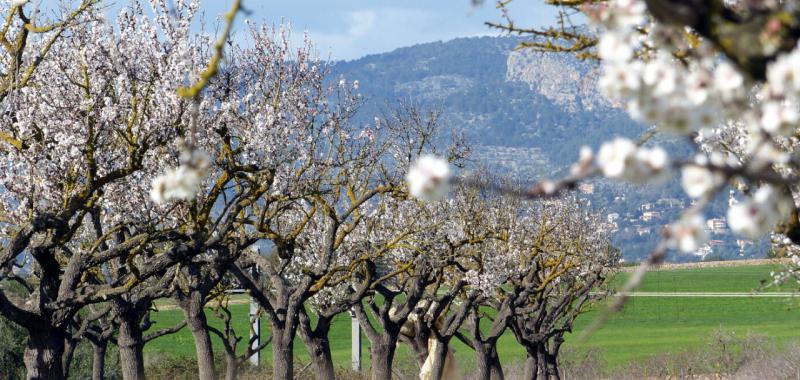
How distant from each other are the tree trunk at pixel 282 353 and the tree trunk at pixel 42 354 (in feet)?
20.1

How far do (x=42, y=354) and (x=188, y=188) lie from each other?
914 centimetres

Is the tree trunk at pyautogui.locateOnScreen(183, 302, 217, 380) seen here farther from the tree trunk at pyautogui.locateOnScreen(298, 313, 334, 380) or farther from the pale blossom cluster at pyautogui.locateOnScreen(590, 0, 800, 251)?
the pale blossom cluster at pyautogui.locateOnScreen(590, 0, 800, 251)

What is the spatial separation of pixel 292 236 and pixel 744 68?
1278 centimetres

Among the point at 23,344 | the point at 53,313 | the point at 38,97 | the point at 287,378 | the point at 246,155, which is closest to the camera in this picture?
the point at 38,97

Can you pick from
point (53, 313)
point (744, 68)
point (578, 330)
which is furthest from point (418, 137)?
point (578, 330)

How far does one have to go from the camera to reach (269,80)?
16.5 m

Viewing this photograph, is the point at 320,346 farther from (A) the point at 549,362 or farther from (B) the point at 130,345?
(A) the point at 549,362

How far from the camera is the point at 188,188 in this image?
338 cm

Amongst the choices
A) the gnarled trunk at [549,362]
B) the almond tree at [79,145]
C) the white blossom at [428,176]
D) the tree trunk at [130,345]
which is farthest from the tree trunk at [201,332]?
the gnarled trunk at [549,362]

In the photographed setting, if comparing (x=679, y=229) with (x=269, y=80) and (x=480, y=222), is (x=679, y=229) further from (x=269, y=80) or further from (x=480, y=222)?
(x=480, y=222)

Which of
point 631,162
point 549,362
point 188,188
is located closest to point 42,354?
point 188,188

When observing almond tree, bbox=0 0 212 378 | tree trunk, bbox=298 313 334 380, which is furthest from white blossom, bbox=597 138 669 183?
tree trunk, bbox=298 313 334 380

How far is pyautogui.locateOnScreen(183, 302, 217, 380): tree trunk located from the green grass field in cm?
2297

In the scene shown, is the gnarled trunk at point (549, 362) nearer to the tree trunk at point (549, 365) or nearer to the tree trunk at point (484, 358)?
the tree trunk at point (549, 365)
